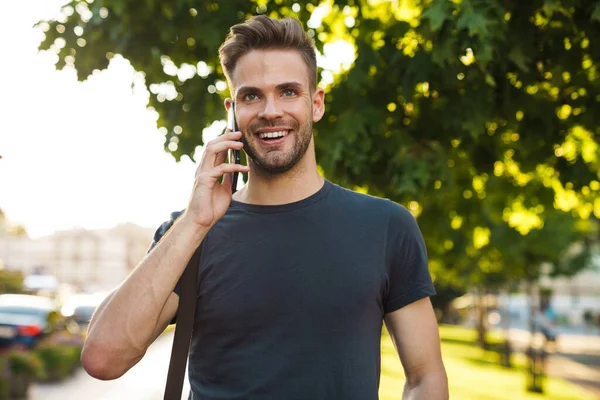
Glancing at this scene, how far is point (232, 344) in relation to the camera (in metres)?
2.52

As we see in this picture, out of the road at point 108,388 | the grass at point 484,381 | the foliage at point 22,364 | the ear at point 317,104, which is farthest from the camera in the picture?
the grass at point 484,381

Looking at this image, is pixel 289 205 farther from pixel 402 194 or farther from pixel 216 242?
pixel 402 194

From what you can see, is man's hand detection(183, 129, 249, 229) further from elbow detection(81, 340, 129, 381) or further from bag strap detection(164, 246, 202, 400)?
elbow detection(81, 340, 129, 381)

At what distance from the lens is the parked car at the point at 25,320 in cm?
1925

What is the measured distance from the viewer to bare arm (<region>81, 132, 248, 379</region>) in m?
2.40

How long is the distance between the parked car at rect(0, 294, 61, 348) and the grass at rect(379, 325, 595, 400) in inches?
323

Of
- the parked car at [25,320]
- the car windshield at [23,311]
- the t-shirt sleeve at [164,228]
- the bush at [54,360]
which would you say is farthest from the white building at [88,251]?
the t-shirt sleeve at [164,228]

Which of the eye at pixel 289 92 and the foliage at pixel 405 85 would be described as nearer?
the eye at pixel 289 92

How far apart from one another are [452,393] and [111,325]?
50.0ft

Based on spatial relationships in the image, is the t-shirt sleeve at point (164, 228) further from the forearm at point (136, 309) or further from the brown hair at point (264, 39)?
the brown hair at point (264, 39)

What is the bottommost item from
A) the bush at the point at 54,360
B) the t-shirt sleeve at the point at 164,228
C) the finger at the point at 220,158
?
the bush at the point at 54,360

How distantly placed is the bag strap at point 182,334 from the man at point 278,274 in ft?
0.17

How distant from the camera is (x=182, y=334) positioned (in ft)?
8.15

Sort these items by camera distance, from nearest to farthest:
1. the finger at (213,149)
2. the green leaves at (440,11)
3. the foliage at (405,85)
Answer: the finger at (213,149) < the green leaves at (440,11) < the foliage at (405,85)
